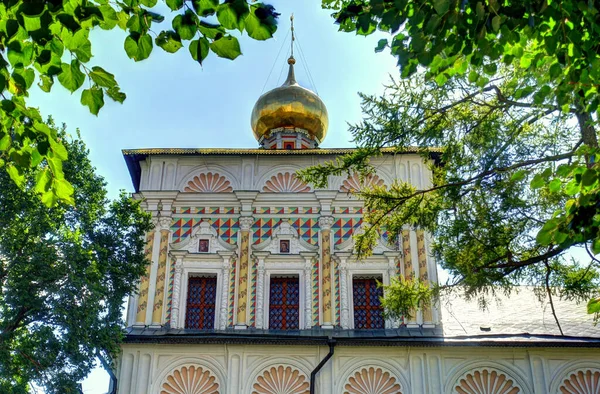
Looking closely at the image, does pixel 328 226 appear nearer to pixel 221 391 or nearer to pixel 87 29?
pixel 221 391

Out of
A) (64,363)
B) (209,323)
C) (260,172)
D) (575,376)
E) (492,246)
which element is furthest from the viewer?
(260,172)

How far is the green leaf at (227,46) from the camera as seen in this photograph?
3.93m

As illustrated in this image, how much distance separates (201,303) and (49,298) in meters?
3.66

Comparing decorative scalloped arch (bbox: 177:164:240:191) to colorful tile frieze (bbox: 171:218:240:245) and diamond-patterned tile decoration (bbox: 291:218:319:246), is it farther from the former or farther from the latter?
diamond-patterned tile decoration (bbox: 291:218:319:246)

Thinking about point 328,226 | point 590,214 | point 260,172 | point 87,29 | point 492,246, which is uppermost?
point 260,172

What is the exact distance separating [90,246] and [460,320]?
23.7 ft

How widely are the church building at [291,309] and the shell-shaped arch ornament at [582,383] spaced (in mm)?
18

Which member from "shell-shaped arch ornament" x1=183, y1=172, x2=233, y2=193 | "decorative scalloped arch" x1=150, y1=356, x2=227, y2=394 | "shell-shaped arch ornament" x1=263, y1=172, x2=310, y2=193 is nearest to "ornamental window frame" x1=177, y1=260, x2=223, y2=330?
"decorative scalloped arch" x1=150, y1=356, x2=227, y2=394

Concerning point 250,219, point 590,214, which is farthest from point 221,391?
point 590,214

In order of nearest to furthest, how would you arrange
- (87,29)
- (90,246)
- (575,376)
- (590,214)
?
(87,29) → (590,214) → (90,246) → (575,376)

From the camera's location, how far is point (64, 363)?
1059cm

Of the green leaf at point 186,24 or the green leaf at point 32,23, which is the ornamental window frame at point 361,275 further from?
the green leaf at point 32,23

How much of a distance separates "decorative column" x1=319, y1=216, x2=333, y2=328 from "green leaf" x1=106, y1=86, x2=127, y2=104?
9353 mm

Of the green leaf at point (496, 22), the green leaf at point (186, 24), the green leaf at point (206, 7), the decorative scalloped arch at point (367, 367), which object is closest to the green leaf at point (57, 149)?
the green leaf at point (186, 24)
